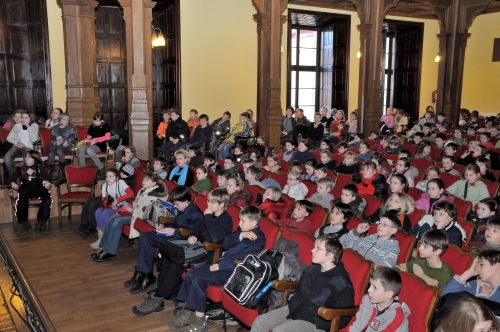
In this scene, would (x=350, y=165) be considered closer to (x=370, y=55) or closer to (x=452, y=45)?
(x=370, y=55)

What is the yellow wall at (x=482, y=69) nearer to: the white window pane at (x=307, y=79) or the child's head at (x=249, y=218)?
the white window pane at (x=307, y=79)

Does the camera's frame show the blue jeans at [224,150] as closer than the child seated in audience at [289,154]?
No

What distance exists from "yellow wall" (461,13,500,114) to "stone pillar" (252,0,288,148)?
34.9ft

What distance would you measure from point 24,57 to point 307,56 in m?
9.00

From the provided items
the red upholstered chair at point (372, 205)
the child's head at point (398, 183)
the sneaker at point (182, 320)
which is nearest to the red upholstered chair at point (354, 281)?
the sneaker at point (182, 320)

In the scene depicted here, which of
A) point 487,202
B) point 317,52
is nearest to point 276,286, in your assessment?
point 487,202

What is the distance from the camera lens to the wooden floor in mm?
4242

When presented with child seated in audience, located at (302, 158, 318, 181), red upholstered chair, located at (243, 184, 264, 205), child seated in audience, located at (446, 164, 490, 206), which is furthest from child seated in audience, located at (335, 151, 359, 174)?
red upholstered chair, located at (243, 184, 264, 205)

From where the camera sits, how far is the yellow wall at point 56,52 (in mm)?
11188

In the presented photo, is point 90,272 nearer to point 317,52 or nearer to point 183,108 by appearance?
point 183,108

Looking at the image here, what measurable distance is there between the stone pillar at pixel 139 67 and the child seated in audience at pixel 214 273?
16.0 feet

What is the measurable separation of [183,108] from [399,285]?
34.5 ft

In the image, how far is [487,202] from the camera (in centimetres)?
468

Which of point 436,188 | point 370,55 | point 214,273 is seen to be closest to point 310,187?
point 436,188
